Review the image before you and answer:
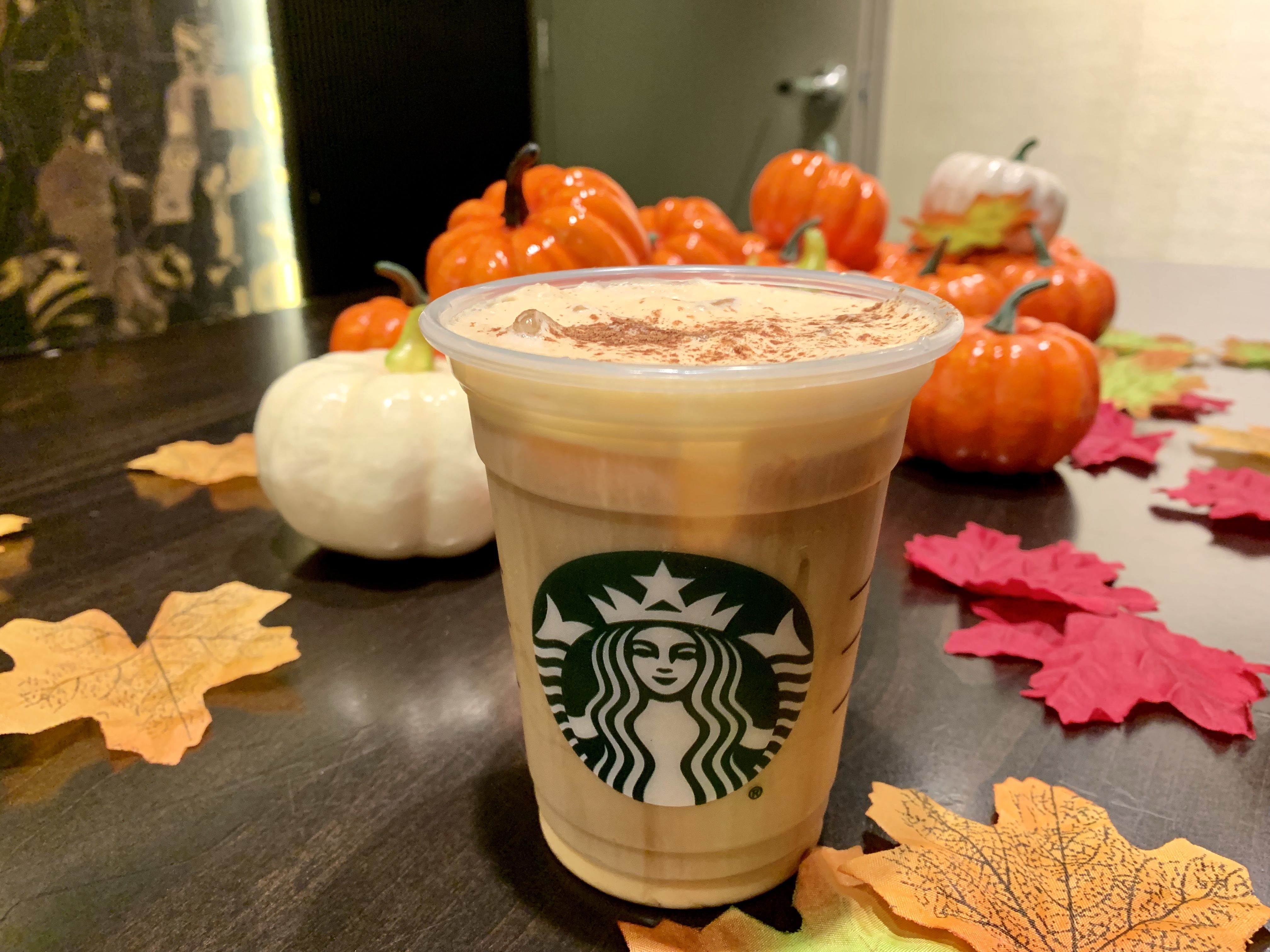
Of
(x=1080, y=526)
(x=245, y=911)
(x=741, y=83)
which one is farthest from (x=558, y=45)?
(x=245, y=911)

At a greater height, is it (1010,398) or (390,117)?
(390,117)

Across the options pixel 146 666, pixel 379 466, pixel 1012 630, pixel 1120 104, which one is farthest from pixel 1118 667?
pixel 1120 104

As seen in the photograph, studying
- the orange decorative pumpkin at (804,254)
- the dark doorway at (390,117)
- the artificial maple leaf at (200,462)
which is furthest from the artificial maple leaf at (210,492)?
the dark doorway at (390,117)

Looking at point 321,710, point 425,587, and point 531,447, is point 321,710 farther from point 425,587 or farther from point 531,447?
point 531,447

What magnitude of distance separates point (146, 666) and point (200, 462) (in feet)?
1.59

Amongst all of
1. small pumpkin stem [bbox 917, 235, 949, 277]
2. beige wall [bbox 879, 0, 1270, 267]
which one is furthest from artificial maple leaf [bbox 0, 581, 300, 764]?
beige wall [bbox 879, 0, 1270, 267]

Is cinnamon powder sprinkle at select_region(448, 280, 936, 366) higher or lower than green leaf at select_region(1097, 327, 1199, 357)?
higher

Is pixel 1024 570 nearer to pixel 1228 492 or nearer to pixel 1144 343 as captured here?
pixel 1228 492

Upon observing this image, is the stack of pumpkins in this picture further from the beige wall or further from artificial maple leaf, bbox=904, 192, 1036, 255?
the beige wall

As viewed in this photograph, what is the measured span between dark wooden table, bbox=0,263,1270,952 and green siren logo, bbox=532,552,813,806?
11 centimetres

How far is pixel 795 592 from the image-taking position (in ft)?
1.49

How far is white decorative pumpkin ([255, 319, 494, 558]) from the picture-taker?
0.89 metres

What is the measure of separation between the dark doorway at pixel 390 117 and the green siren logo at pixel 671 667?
2.01 meters

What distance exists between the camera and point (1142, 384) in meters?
1.53
